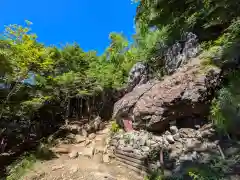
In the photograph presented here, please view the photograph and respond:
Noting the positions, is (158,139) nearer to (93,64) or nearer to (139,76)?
(139,76)

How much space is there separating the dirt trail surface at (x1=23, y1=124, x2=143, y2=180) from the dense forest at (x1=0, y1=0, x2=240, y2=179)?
248 centimetres

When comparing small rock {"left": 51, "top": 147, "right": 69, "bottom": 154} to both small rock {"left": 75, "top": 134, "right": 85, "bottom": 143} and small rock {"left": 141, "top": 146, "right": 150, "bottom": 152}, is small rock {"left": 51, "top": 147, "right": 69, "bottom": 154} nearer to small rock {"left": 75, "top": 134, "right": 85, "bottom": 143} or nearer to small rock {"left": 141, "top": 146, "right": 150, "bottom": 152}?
small rock {"left": 75, "top": 134, "right": 85, "bottom": 143}

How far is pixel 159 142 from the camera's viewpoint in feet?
20.8

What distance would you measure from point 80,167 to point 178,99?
4343 millimetres

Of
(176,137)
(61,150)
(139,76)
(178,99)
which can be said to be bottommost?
(61,150)

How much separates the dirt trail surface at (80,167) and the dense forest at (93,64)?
2482 millimetres

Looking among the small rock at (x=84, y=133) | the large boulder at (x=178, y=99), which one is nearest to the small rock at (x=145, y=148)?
the large boulder at (x=178, y=99)

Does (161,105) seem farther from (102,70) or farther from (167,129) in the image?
(102,70)

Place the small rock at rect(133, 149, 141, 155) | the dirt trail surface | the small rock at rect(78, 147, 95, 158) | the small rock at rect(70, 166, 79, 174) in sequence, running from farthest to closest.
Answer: the small rock at rect(78, 147, 95, 158) < the small rock at rect(133, 149, 141, 155) < the small rock at rect(70, 166, 79, 174) < the dirt trail surface

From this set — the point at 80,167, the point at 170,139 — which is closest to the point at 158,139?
the point at 170,139

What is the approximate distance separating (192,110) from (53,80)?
23.5 ft

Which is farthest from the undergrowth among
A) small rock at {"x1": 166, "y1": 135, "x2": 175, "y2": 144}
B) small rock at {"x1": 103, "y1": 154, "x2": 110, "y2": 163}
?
small rock at {"x1": 166, "y1": 135, "x2": 175, "y2": 144}

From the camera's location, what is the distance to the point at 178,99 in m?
6.18

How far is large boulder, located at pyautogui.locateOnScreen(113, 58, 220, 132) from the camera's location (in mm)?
5824
